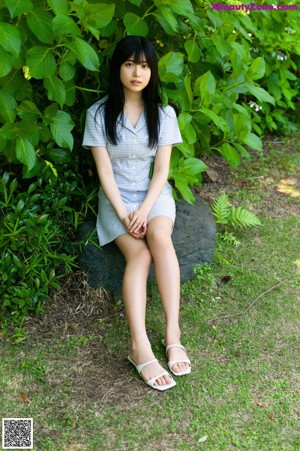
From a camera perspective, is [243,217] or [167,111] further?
[243,217]

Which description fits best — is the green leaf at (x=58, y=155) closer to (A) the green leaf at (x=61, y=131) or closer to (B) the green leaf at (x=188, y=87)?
(A) the green leaf at (x=61, y=131)

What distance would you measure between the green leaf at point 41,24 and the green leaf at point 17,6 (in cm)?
15

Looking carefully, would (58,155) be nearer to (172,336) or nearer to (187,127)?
(187,127)

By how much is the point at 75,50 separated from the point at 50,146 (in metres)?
0.62

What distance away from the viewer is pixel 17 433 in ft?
7.87

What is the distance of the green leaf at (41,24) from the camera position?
8.36 ft

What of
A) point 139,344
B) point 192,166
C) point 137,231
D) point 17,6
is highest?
point 17,6

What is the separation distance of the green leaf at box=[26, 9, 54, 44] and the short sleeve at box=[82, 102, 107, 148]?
516 mm

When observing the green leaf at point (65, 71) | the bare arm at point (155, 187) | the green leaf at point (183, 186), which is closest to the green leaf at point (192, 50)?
the bare arm at point (155, 187)

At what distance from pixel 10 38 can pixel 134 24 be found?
2.15 ft

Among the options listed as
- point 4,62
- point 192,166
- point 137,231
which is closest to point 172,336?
point 137,231

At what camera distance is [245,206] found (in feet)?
13.3

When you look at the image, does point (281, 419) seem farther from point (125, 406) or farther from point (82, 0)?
point (82, 0)

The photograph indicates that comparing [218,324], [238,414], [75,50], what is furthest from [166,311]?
[75,50]
